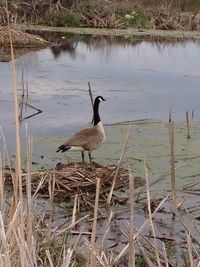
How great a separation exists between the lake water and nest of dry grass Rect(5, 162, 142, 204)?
1.61m

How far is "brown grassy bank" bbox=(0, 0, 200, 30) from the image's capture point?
22.4 m

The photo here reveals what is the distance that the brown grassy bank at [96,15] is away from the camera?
22.4m

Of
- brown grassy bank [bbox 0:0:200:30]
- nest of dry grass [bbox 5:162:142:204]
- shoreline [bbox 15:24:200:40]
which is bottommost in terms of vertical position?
shoreline [bbox 15:24:200:40]

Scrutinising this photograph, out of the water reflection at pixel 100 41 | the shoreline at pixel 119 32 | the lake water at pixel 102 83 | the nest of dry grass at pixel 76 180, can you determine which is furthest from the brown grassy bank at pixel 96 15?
the nest of dry grass at pixel 76 180

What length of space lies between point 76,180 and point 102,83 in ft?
20.9

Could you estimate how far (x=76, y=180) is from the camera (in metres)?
5.65

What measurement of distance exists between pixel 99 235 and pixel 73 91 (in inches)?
257

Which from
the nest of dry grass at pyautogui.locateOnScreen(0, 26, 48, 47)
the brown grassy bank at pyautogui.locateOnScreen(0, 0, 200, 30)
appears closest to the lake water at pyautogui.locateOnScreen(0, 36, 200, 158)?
the nest of dry grass at pyautogui.locateOnScreen(0, 26, 48, 47)

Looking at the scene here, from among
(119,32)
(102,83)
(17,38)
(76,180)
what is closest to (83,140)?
(76,180)

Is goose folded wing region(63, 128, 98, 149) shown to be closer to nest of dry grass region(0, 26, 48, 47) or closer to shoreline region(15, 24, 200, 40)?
nest of dry grass region(0, 26, 48, 47)

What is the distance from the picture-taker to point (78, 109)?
9664 millimetres

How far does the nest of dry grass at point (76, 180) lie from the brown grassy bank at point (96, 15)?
16.4 m

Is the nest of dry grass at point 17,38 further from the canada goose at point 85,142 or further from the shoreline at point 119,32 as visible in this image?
the canada goose at point 85,142

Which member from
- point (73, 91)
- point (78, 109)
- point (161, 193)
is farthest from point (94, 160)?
point (73, 91)
